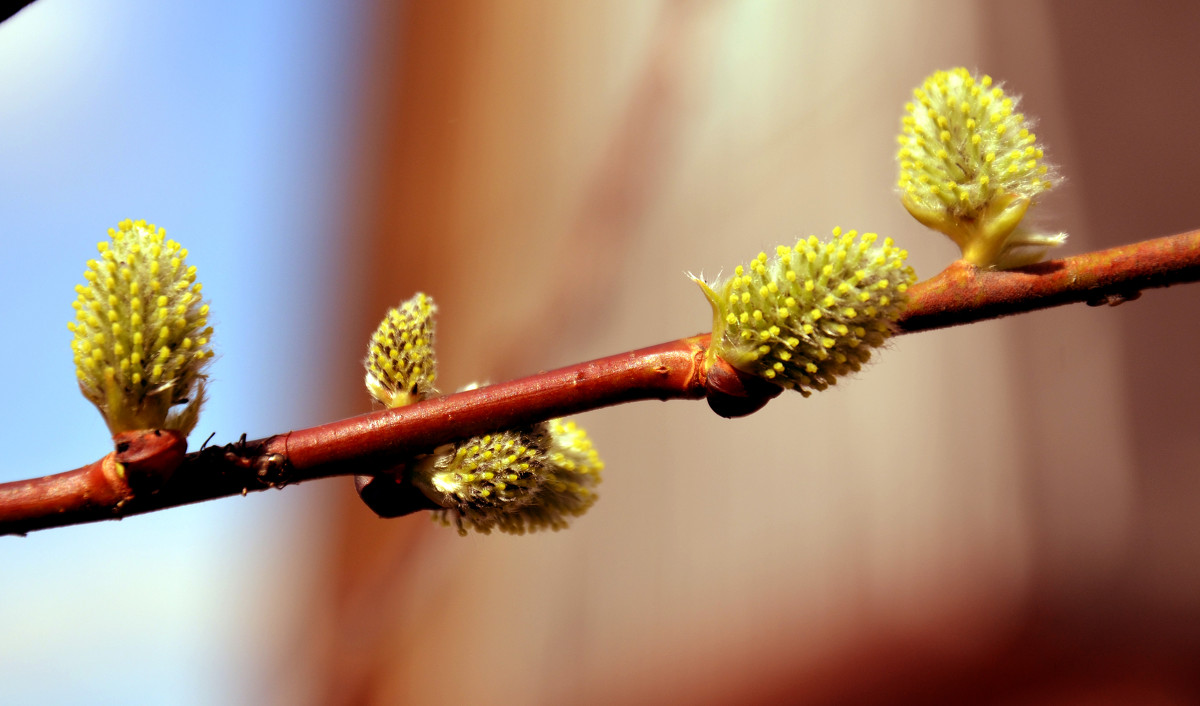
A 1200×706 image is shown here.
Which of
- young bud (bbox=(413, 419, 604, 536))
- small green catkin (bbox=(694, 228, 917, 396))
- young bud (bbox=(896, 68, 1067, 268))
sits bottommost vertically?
young bud (bbox=(413, 419, 604, 536))

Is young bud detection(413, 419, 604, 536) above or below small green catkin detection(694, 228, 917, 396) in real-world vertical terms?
below

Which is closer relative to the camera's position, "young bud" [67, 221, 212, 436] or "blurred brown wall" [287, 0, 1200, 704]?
"young bud" [67, 221, 212, 436]

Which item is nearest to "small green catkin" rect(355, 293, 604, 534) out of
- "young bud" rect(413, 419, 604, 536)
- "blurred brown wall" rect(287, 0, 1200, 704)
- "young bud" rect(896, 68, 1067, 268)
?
"young bud" rect(413, 419, 604, 536)

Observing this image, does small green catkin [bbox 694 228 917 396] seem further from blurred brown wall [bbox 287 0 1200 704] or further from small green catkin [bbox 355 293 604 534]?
blurred brown wall [bbox 287 0 1200 704]

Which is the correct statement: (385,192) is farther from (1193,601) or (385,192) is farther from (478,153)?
(1193,601)

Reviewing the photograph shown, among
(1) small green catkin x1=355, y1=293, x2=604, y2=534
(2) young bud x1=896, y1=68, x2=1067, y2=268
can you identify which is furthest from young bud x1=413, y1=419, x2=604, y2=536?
(2) young bud x1=896, y1=68, x2=1067, y2=268

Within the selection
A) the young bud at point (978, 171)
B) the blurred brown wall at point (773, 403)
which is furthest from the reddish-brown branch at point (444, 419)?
the blurred brown wall at point (773, 403)

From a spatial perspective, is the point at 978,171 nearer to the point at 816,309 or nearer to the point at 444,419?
the point at 816,309

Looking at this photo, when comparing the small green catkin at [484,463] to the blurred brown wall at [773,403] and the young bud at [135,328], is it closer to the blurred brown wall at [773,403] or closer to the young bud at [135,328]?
the young bud at [135,328]
